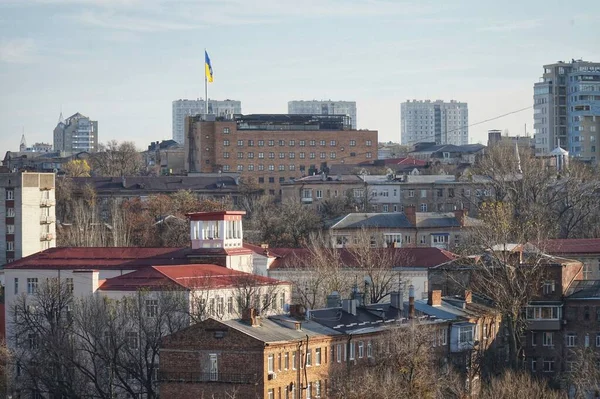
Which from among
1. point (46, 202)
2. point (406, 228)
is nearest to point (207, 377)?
point (406, 228)

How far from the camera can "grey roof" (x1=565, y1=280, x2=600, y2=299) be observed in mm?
83750

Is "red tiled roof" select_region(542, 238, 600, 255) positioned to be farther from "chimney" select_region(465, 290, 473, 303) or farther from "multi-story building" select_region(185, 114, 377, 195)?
"multi-story building" select_region(185, 114, 377, 195)

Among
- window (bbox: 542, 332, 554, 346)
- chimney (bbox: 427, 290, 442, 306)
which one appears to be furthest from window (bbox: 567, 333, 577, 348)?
chimney (bbox: 427, 290, 442, 306)

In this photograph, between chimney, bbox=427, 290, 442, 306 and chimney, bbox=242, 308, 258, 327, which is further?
chimney, bbox=427, 290, 442, 306

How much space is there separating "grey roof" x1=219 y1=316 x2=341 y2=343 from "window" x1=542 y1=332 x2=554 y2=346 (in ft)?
58.9

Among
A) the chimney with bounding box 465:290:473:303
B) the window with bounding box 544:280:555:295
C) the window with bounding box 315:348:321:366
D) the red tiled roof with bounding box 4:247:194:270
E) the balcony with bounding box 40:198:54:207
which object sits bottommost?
the window with bounding box 315:348:321:366

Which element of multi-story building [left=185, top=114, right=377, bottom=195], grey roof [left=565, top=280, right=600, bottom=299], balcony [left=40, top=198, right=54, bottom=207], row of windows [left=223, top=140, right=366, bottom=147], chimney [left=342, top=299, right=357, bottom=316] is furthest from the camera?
row of windows [left=223, top=140, right=366, bottom=147]

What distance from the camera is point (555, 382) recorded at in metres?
78.4

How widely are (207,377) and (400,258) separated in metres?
33.5

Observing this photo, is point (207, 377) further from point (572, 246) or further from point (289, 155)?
point (289, 155)

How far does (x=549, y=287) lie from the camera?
8425 centimetres

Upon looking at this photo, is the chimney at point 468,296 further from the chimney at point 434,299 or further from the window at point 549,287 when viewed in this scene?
the window at point 549,287

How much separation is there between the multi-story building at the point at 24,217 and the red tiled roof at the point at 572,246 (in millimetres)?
40303

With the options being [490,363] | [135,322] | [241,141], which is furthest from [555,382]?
[241,141]
